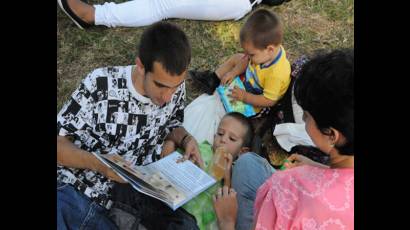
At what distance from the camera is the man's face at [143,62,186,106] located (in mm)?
1940

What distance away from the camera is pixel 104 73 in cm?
208

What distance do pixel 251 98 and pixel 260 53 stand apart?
340mm

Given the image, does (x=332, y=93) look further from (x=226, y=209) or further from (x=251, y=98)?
(x=251, y=98)

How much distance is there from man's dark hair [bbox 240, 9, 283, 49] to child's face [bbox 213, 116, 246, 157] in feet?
1.92

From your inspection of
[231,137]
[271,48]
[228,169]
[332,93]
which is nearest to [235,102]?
[231,137]

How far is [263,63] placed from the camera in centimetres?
294

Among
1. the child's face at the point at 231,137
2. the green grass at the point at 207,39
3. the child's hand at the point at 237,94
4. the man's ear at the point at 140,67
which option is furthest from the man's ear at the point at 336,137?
the green grass at the point at 207,39

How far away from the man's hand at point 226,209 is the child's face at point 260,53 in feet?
3.44

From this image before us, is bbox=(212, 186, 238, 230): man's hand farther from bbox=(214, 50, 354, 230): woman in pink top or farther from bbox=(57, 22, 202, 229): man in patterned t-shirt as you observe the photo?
bbox=(214, 50, 354, 230): woman in pink top

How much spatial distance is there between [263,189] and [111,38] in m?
2.43

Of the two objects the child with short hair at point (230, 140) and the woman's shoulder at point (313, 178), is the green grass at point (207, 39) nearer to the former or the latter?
the child with short hair at point (230, 140)

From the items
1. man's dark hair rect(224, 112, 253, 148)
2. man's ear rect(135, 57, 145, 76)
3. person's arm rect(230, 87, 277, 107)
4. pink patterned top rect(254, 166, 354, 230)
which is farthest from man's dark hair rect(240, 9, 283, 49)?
pink patterned top rect(254, 166, 354, 230)

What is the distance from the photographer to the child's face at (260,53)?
287cm
